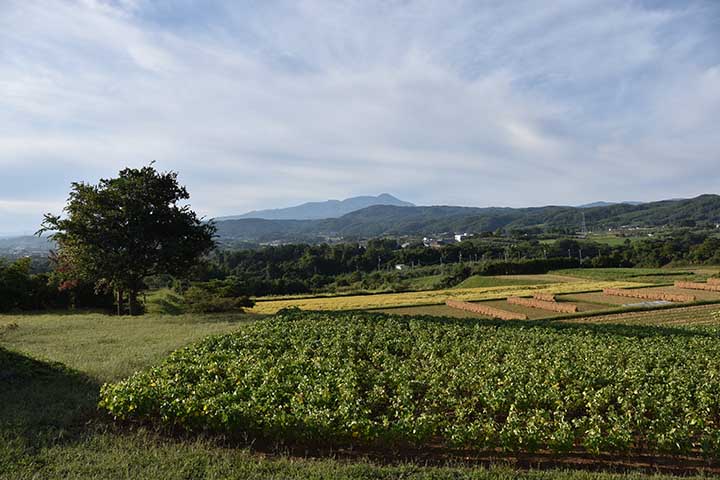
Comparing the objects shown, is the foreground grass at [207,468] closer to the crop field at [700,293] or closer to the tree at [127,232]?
the tree at [127,232]

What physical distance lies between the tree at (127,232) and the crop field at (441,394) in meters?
14.3

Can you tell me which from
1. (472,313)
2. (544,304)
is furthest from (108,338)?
(544,304)

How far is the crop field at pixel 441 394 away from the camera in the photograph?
7.91 meters

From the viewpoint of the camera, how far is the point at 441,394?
9750mm

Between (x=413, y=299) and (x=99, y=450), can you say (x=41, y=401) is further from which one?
(x=413, y=299)

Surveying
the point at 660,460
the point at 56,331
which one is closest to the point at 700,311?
the point at 660,460

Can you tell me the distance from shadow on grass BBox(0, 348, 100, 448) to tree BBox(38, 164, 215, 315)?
15.4m

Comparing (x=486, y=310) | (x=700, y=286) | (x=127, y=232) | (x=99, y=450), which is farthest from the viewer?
(x=700, y=286)

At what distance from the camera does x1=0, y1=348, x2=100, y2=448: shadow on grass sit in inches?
304

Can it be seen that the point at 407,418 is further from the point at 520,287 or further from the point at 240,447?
the point at 520,287

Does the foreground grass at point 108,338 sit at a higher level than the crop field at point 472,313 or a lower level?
higher

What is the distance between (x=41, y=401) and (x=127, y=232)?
19.6 m

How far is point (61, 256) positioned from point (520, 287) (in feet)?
145

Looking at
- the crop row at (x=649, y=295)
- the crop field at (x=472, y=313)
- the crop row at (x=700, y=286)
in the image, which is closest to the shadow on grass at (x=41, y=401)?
the crop field at (x=472, y=313)
